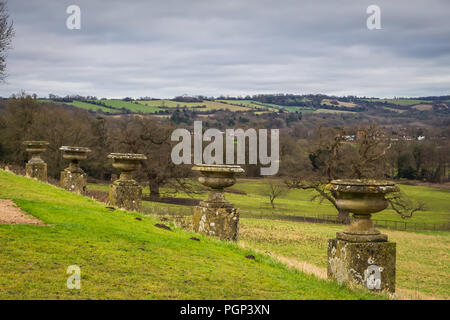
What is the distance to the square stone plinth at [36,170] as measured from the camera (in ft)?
68.2

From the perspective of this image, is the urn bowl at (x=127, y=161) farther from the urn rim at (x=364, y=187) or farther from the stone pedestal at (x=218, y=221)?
the urn rim at (x=364, y=187)

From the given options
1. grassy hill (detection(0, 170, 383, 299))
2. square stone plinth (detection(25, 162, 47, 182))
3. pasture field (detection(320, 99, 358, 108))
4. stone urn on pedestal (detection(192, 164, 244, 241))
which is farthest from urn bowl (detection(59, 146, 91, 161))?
pasture field (detection(320, 99, 358, 108))

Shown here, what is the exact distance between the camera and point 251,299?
612cm

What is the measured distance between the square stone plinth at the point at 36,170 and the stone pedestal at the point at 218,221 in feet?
36.5

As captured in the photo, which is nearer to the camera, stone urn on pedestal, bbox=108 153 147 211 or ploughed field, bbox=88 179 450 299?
ploughed field, bbox=88 179 450 299

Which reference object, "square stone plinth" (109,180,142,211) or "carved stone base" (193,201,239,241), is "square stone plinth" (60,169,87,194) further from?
"carved stone base" (193,201,239,241)

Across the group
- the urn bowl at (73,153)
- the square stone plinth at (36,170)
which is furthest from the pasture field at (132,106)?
the urn bowl at (73,153)

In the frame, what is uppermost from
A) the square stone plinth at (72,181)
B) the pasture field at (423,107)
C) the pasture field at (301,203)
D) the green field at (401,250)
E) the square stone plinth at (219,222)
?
the pasture field at (423,107)

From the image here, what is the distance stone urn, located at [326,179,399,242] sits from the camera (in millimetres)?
7938

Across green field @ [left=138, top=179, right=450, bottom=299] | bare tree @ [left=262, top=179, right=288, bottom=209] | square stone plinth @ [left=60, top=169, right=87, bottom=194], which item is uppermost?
square stone plinth @ [left=60, top=169, right=87, bottom=194]

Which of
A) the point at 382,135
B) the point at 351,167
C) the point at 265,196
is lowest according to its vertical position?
the point at 265,196

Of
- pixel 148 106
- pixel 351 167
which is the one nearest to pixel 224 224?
pixel 351 167

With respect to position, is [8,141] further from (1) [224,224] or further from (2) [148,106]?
(2) [148,106]
